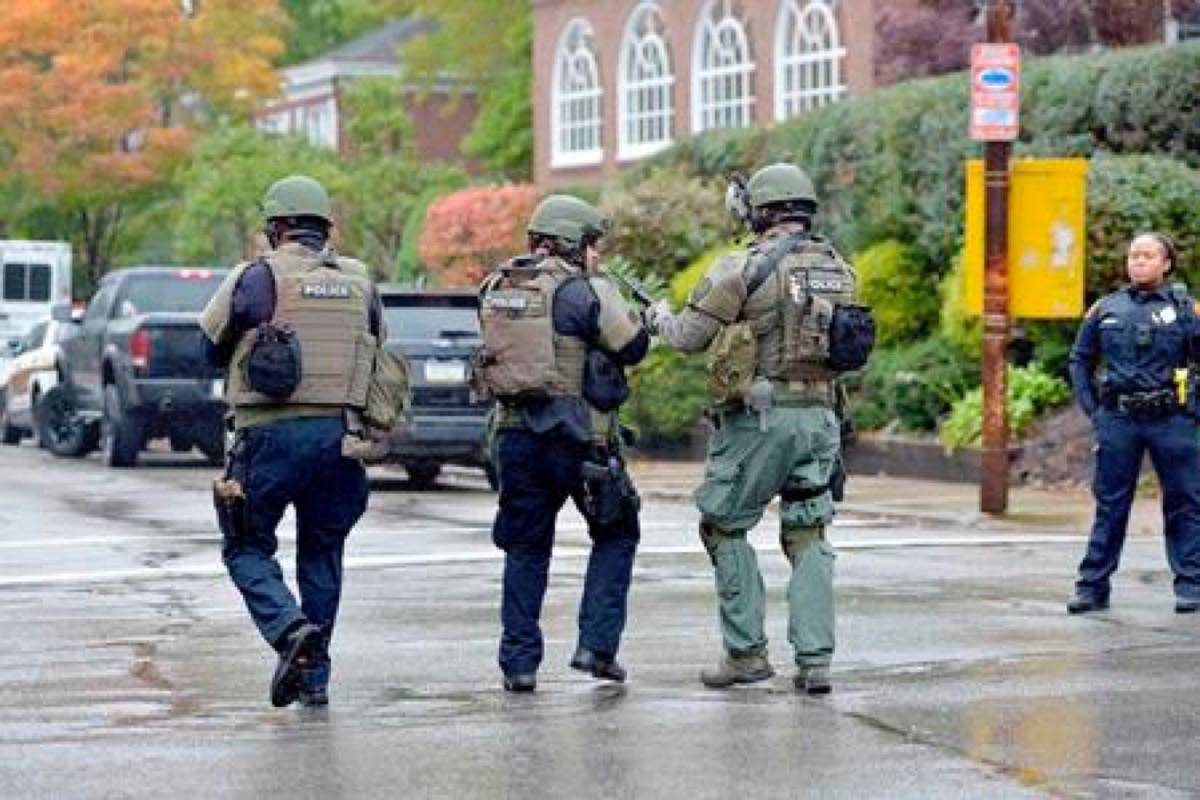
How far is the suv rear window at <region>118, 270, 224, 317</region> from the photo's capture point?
28.8 m

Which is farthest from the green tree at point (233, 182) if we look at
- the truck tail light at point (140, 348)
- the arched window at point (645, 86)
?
the truck tail light at point (140, 348)

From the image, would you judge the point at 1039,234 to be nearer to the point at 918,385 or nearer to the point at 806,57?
the point at 918,385

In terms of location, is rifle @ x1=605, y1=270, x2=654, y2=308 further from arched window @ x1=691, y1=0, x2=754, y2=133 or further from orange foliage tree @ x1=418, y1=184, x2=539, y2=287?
arched window @ x1=691, y1=0, x2=754, y2=133

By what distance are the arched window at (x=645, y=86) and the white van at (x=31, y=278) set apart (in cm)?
902

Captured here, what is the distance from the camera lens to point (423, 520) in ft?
68.0

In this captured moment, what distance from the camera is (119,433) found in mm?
28250

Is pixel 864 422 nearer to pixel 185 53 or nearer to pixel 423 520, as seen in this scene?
pixel 423 520

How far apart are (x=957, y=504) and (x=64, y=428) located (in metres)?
12.0

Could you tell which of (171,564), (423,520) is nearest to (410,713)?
(171,564)

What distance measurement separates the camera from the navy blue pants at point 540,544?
11.0 metres

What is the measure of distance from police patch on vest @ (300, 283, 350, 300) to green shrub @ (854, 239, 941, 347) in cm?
1699

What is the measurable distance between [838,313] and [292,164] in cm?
3674

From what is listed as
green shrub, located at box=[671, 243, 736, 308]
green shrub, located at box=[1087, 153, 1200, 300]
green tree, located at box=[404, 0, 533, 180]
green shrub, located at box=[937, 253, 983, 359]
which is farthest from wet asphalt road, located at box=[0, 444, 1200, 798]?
green tree, located at box=[404, 0, 533, 180]

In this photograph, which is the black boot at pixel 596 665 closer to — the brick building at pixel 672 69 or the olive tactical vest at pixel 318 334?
the olive tactical vest at pixel 318 334
